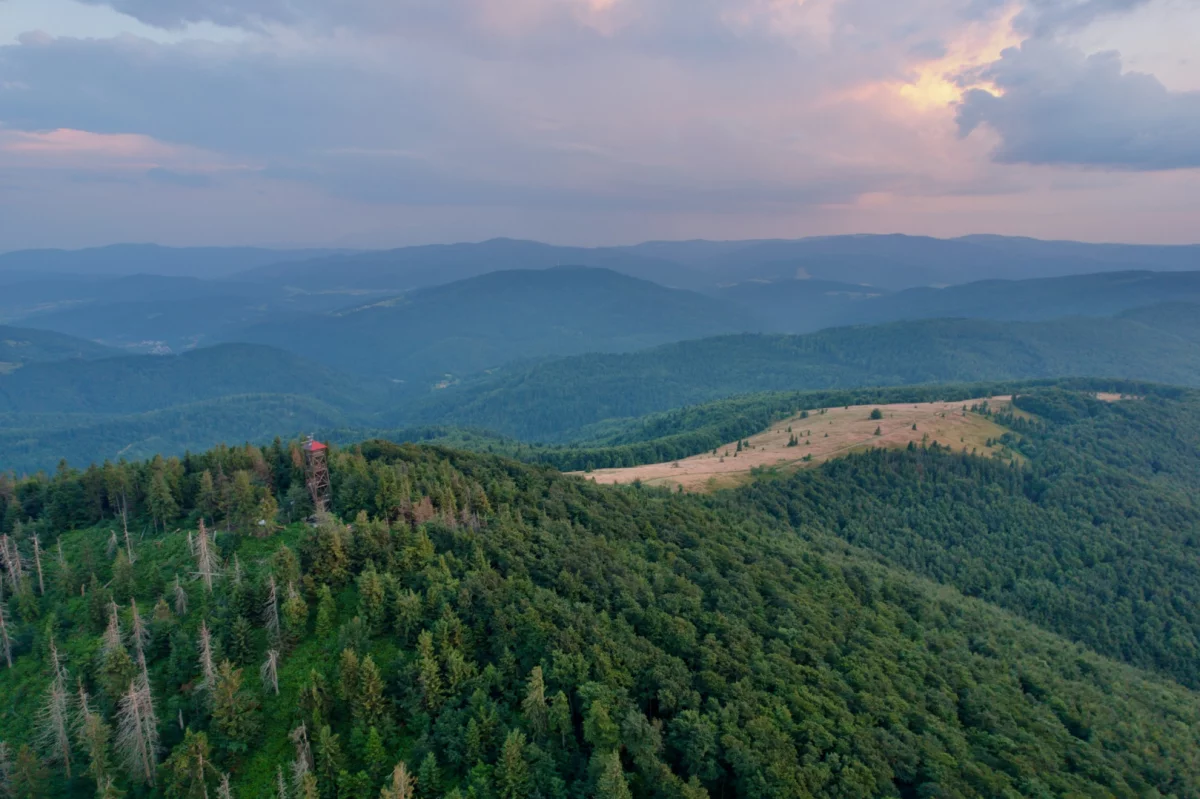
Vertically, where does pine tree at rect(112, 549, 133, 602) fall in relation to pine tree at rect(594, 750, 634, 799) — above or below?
above

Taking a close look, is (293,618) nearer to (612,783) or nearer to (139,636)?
(139,636)

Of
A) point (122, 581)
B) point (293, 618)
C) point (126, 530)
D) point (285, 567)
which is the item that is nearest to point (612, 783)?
point (293, 618)

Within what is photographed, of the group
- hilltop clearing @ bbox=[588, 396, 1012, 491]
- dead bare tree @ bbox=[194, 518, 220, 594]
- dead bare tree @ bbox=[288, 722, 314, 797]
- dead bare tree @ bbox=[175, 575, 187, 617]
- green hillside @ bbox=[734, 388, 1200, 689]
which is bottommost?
green hillside @ bbox=[734, 388, 1200, 689]

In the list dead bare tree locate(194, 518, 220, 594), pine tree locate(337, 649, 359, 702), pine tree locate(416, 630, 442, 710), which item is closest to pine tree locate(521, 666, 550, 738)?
pine tree locate(416, 630, 442, 710)

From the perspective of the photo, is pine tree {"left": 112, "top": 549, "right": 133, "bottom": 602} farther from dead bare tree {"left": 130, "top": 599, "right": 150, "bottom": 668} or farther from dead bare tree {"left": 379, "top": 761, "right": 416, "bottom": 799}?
dead bare tree {"left": 379, "top": 761, "right": 416, "bottom": 799}

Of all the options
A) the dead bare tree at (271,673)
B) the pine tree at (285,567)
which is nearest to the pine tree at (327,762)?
the dead bare tree at (271,673)
